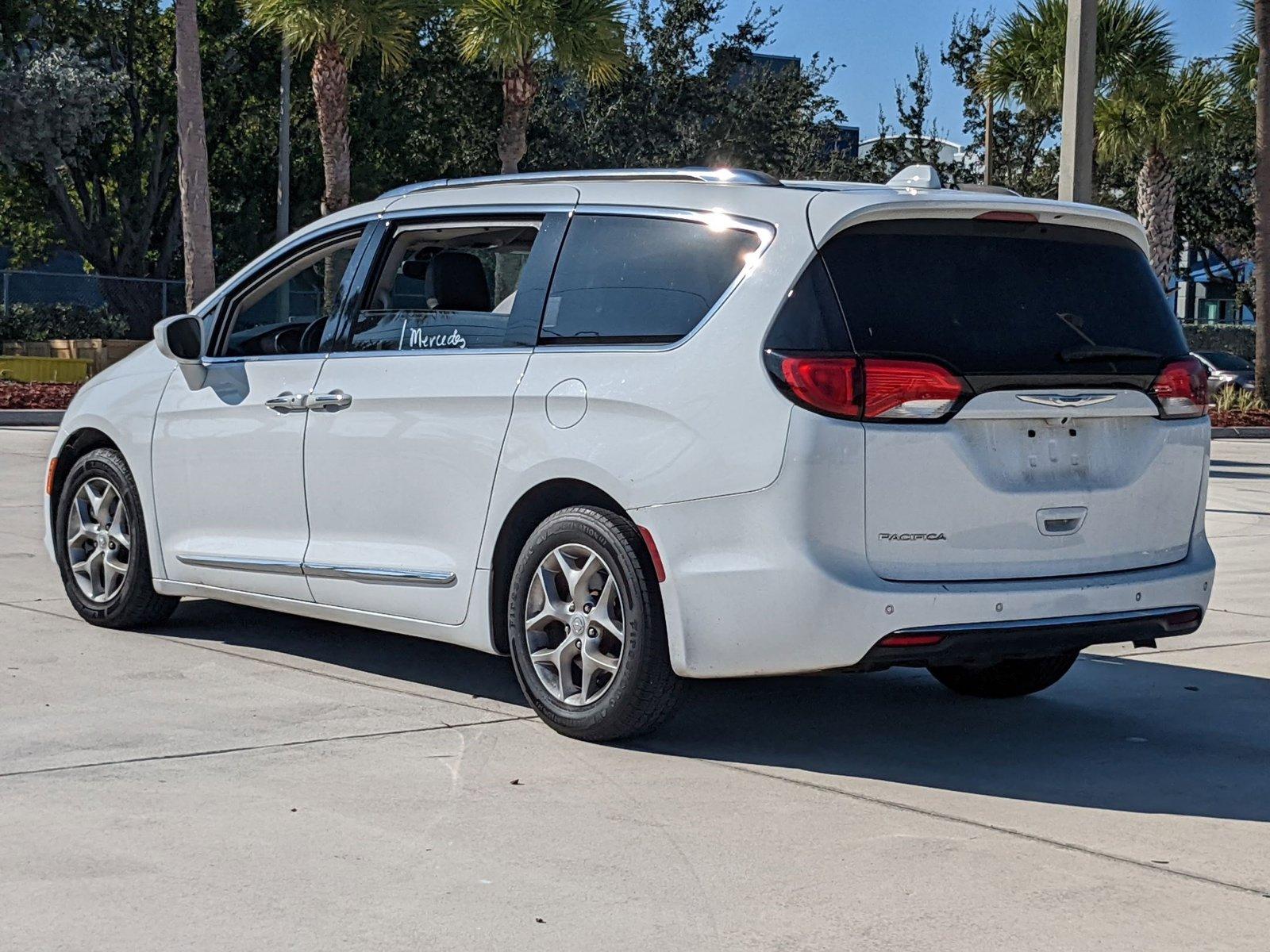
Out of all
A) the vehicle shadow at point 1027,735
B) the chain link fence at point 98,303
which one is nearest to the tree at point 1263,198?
the chain link fence at point 98,303

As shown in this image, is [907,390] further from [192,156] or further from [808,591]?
[192,156]

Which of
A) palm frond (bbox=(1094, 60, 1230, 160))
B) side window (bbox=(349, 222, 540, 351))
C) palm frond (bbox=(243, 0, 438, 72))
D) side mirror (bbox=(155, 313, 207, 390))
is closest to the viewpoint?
side window (bbox=(349, 222, 540, 351))

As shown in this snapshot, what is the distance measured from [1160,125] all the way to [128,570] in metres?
27.8

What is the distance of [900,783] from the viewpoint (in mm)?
5500

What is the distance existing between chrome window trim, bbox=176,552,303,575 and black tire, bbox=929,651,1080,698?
2.49 metres

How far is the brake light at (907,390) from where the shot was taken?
5.36 metres

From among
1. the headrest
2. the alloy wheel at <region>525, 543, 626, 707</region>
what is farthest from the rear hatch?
the headrest

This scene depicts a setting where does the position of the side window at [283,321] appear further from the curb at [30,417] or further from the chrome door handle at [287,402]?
the curb at [30,417]

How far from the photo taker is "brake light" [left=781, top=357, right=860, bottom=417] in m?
5.34

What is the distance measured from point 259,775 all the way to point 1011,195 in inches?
118

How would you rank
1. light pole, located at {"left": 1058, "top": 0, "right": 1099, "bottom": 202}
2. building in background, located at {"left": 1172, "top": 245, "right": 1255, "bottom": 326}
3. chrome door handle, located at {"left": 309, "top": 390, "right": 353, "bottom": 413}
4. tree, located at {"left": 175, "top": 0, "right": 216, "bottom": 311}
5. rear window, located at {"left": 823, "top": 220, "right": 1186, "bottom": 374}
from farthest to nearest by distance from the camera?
1. building in background, located at {"left": 1172, "top": 245, "right": 1255, "bottom": 326}
2. tree, located at {"left": 175, "top": 0, "right": 216, "bottom": 311}
3. light pole, located at {"left": 1058, "top": 0, "right": 1099, "bottom": 202}
4. chrome door handle, located at {"left": 309, "top": 390, "right": 353, "bottom": 413}
5. rear window, located at {"left": 823, "top": 220, "right": 1186, "bottom": 374}

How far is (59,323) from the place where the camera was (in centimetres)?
3494

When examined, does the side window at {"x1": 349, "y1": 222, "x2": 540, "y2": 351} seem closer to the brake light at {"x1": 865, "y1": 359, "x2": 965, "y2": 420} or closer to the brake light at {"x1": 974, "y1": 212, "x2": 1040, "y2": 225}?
the brake light at {"x1": 865, "y1": 359, "x2": 965, "y2": 420}

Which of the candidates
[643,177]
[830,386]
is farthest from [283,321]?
[830,386]
